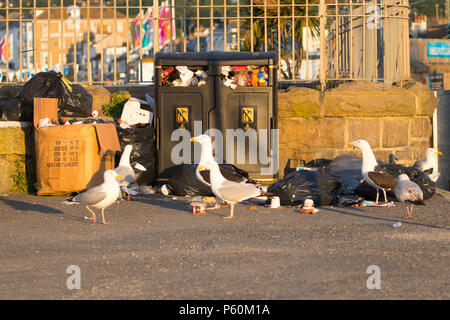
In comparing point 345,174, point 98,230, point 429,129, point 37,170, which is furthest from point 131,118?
point 429,129

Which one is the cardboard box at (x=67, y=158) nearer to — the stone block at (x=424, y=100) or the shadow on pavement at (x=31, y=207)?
the shadow on pavement at (x=31, y=207)

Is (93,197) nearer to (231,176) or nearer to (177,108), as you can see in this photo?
(231,176)

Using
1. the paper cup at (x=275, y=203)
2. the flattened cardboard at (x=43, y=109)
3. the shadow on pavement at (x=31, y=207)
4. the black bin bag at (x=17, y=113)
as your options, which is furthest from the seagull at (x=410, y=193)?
the black bin bag at (x=17, y=113)

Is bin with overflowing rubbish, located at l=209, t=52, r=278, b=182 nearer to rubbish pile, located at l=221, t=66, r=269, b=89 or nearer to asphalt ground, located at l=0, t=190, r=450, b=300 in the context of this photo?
rubbish pile, located at l=221, t=66, r=269, b=89

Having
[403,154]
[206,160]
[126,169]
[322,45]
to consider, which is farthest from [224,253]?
[322,45]

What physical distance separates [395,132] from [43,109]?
5326mm

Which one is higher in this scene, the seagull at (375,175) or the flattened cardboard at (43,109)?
the flattened cardboard at (43,109)

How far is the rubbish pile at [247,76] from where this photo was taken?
1094 centimetres

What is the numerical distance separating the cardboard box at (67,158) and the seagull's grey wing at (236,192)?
8.24 ft

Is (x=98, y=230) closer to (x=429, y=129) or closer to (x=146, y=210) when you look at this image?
(x=146, y=210)

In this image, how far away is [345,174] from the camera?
10.5m

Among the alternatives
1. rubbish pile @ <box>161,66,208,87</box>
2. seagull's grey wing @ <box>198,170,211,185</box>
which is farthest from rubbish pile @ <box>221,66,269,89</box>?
seagull's grey wing @ <box>198,170,211,185</box>

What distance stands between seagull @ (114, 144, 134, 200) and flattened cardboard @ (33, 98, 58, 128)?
1.15 m

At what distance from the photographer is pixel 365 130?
11.5m
